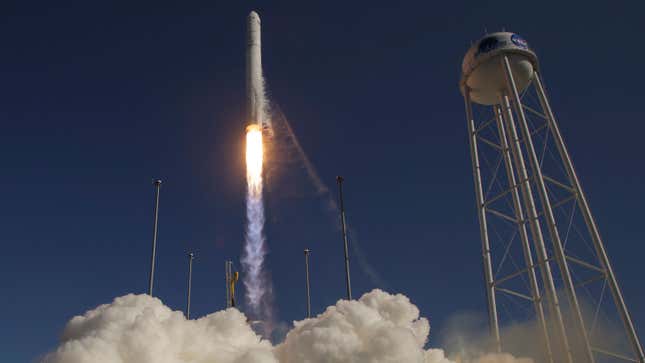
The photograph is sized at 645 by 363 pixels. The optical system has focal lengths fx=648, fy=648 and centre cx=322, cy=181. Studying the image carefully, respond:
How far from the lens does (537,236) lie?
138 feet

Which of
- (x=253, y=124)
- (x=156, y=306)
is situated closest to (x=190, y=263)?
(x=253, y=124)

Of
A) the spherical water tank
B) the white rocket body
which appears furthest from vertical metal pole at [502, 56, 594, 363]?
the white rocket body

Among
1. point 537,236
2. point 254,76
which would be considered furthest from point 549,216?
point 254,76

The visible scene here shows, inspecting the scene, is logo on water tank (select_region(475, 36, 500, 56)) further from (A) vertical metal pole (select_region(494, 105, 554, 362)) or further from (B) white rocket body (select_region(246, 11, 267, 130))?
(B) white rocket body (select_region(246, 11, 267, 130))

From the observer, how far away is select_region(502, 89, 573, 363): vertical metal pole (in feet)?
131

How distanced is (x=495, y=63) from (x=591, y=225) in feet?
43.9

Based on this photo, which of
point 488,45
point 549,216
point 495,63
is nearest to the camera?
point 549,216

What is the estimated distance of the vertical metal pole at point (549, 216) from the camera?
38.7m

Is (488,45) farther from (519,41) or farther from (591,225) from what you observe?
(591,225)

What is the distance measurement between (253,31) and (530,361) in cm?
3341

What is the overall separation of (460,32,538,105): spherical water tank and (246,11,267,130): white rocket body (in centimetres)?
1567

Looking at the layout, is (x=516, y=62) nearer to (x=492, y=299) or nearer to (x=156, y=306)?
(x=492, y=299)

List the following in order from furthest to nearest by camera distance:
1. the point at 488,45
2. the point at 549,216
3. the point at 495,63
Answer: the point at 495,63 < the point at 488,45 < the point at 549,216

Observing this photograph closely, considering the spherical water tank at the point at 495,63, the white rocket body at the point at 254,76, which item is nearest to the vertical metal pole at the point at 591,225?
the spherical water tank at the point at 495,63
